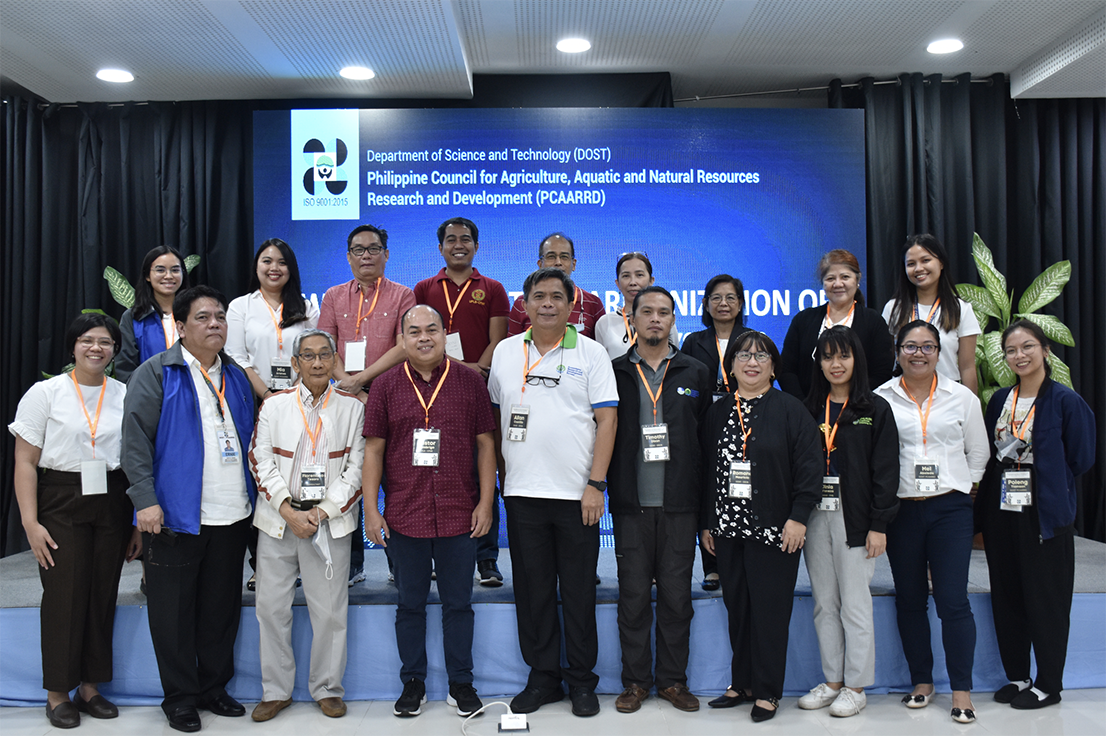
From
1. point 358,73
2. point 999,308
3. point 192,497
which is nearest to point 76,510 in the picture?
point 192,497

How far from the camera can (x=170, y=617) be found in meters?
2.86

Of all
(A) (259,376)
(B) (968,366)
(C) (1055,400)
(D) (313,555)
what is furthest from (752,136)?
(D) (313,555)

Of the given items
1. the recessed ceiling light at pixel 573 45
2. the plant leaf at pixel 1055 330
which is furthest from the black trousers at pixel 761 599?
the recessed ceiling light at pixel 573 45

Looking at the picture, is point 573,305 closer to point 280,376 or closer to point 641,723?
point 280,376

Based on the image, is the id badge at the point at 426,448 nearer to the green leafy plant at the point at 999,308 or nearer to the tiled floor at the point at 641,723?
the tiled floor at the point at 641,723

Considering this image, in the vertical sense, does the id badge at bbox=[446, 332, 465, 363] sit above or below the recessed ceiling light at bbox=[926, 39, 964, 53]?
below

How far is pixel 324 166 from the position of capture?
5121mm

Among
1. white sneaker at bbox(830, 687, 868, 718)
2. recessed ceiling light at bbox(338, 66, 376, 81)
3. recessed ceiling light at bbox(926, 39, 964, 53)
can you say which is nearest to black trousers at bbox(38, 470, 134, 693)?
white sneaker at bbox(830, 687, 868, 718)

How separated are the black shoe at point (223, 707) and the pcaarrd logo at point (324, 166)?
325 cm

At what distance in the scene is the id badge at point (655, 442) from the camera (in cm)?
294

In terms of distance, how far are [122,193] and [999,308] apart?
5926 mm

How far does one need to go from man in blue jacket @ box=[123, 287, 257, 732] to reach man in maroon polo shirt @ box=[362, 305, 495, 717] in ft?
1.77

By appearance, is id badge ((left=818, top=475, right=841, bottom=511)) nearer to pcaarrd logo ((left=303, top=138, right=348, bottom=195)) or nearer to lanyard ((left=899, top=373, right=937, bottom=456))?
lanyard ((left=899, top=373, right=937, bottom=456))

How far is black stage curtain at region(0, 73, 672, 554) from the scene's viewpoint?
5.40m
